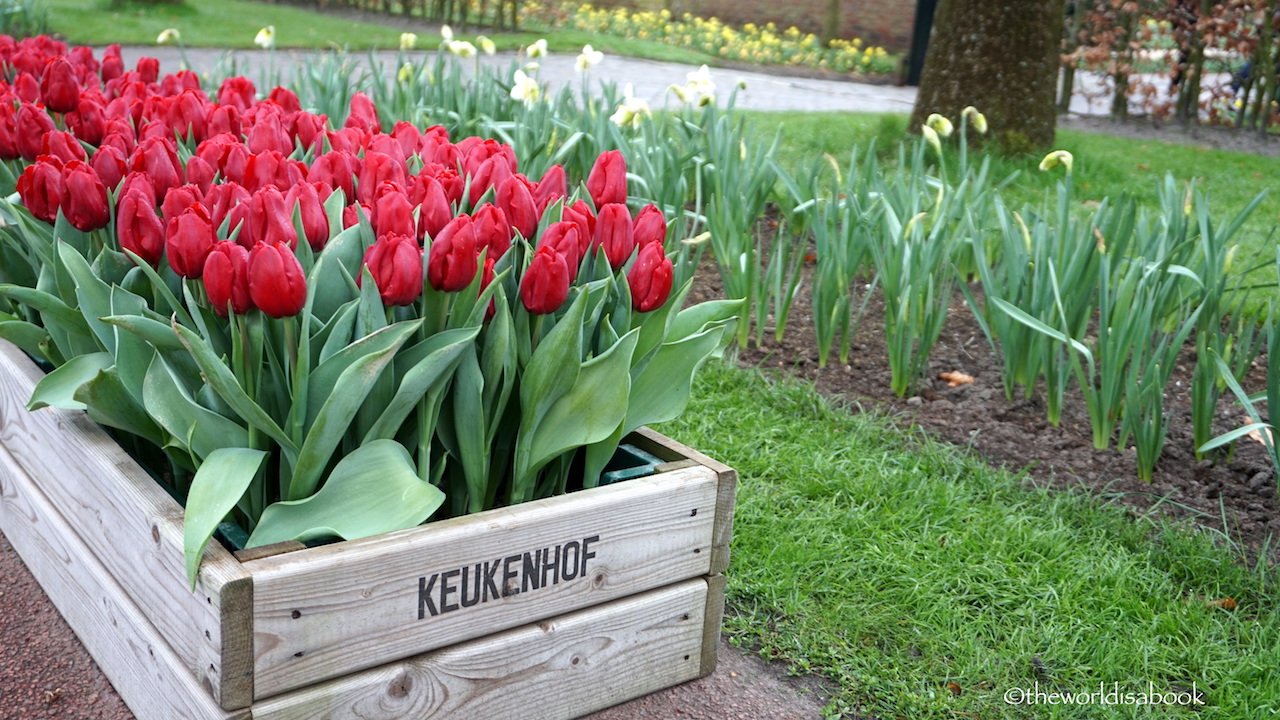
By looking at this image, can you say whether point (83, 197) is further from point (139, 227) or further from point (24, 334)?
point (24, 334)

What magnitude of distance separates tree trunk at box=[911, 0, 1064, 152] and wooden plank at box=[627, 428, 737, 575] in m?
4.78

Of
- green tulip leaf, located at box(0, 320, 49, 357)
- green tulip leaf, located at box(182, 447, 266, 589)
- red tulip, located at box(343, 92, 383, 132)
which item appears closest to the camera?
green tulip leaf, located at box(182, 447, 266, 589)

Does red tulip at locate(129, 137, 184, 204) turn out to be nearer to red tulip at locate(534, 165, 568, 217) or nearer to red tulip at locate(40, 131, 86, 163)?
red tulip at locate(40, 131, 86, 163)

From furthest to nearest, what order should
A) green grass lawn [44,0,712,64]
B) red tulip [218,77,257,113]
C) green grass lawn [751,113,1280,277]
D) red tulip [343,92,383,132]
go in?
green grass lawn [44,0,712,64], green grass lawn [751,113,1280,277], red tulip [218,77,257,113], red tulip [343,92,383,132]

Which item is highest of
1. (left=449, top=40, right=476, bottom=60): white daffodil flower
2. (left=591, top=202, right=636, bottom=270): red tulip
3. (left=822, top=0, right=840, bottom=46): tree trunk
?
(left=822, top=0, right=840, bottom=46): tree trunk

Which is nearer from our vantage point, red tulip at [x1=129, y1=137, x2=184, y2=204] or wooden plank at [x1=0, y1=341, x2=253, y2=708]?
wooden plank at [x1=0, y1=341, x2=253, y2=708]

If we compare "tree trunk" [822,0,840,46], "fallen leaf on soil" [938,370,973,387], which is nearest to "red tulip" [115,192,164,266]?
"fallen leaf on soil" [938,370,973,387]

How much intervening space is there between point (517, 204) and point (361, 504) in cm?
55

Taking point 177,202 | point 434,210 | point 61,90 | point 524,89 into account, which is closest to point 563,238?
point 434,210

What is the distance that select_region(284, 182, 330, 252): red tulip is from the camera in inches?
63.4

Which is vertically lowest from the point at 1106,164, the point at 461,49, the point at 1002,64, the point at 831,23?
the point at 1106,164

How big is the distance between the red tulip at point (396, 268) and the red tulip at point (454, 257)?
2 centimetres

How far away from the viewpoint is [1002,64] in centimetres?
606

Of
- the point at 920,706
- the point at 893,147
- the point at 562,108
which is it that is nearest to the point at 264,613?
the point at 920,706
